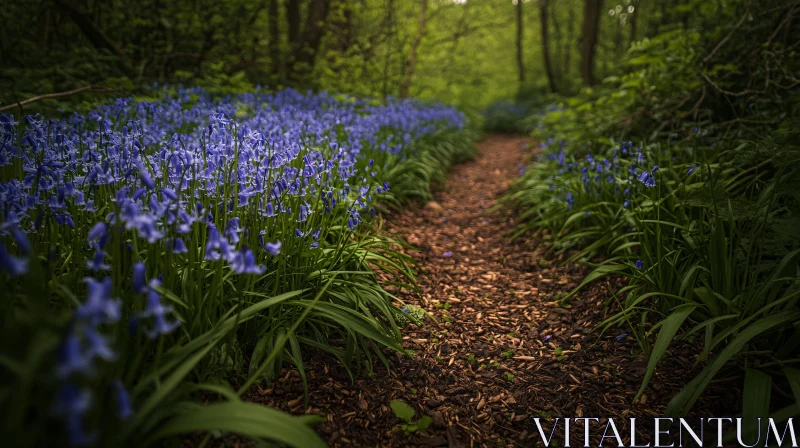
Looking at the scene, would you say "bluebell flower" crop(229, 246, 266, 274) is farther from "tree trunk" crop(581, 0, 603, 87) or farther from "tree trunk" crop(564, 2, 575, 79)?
"tree trunk" crop(564, 2, 575, 79)

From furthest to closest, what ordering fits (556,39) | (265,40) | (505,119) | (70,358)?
(556,39), (505,119), (265,40), (70,358)

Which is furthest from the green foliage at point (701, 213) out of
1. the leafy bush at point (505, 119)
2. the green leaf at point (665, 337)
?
the leafy bush at point (505, 119)

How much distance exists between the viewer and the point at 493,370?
2.72 metres

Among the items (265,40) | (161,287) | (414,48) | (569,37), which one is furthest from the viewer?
(569,37)

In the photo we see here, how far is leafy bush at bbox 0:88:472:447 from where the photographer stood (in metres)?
1.17

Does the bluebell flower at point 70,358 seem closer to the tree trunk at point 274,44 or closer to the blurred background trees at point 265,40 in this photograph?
the blurred background trees at point 265,40

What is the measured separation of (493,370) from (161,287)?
6.30 ft

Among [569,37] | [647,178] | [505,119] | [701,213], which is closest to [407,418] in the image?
[647,178]

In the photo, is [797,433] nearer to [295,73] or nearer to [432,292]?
[432,292]

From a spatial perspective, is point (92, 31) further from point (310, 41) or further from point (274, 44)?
point (310, 41)

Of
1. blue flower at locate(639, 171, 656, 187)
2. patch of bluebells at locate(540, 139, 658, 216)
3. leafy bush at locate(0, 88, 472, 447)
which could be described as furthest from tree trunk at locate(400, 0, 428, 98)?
blue flower at locate(639, 171, 656, 187)

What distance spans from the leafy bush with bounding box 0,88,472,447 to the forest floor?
219 millimetres

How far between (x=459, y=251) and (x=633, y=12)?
48.9 ft

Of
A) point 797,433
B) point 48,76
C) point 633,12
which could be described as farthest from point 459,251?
point 633,12
